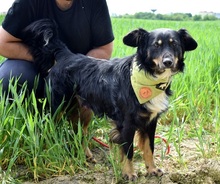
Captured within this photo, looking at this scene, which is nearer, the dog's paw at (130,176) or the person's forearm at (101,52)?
the dog's paw at (130,176)

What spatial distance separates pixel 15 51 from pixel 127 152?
1199mm

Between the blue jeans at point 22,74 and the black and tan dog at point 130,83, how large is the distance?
233 mm

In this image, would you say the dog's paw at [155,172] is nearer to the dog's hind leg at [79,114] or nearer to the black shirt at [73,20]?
the dog's hind leg at [79,114]

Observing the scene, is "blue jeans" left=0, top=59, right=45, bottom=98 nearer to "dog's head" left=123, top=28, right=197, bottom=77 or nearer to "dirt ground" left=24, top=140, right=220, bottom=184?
"dirt ground" left=24, top=140, right=220, bottom=184

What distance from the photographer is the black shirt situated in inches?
111

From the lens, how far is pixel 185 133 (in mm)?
3098

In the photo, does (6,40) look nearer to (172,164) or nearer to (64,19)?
(64,19)

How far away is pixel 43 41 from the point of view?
9.28 feet

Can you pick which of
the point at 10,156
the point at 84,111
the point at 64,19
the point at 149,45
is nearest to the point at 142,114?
the point at 149,45

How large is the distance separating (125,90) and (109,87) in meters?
0.14

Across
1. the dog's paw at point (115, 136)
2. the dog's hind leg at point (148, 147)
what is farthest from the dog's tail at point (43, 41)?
the dog's hind leg at point (148, 147)

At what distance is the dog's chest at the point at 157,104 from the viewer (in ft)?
7.63

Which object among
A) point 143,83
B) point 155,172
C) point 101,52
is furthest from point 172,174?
point 101,52

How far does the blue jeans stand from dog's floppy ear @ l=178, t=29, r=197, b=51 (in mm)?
1086
